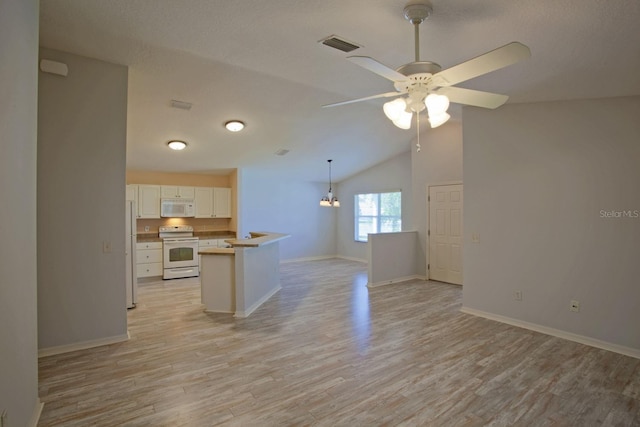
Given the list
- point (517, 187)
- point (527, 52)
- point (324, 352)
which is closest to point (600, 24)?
point (527, 52)

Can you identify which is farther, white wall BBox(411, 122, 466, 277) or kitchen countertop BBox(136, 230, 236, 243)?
kitchen countertop BBox(136, 230, 236, 243)

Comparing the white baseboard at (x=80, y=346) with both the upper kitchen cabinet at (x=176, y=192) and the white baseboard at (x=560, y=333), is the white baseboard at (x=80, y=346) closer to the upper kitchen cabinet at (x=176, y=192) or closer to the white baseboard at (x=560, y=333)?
the upper kitchen cabinet at (x=176, y=192)

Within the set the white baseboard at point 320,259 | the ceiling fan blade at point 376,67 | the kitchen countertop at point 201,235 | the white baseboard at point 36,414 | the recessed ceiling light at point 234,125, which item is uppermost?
the recessed ceiling light at point 234,125

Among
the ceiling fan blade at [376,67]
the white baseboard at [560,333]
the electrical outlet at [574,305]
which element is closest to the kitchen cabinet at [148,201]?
the white baseboard at [560,333]

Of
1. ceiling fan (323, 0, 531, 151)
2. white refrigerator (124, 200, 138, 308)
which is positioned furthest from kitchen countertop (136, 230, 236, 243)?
ceiling fan (323, 0, 531, 151)

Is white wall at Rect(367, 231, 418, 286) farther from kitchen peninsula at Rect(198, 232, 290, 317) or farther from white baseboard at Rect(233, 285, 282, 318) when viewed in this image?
kitchen peninsula at Rect(198, 232, 290, 317)

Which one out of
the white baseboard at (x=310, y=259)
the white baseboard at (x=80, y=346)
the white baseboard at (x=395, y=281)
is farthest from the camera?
the white baseboard at (x=310, y=259)

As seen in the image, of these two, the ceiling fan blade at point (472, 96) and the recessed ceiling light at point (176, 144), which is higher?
the recessed ceiling light at point (176, 144)

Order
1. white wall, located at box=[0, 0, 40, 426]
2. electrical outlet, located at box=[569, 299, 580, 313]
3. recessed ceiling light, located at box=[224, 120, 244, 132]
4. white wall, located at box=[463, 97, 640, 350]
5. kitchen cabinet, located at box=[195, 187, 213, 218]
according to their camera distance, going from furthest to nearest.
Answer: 1. kitchen cabinet, located at box=[195, 187, 213, 218]
2. recessed ceiling light, located at box=[224, 120, 244, 132]
3. electrical outlet, located at box=[569, 299, 580, 313]
4. white wall, located at box=[463, 97, 640, 350]
5. white wall, located at box=[0, 0, 40, 426]

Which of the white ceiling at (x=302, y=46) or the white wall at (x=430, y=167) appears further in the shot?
the white wall at (x=430, y=167)

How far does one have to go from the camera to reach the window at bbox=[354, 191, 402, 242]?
8.28 metres

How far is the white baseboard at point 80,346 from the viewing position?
3.15 meters

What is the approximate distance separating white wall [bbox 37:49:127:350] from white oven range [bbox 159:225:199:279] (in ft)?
10.9

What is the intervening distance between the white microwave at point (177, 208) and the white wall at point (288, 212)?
3.38 feet
